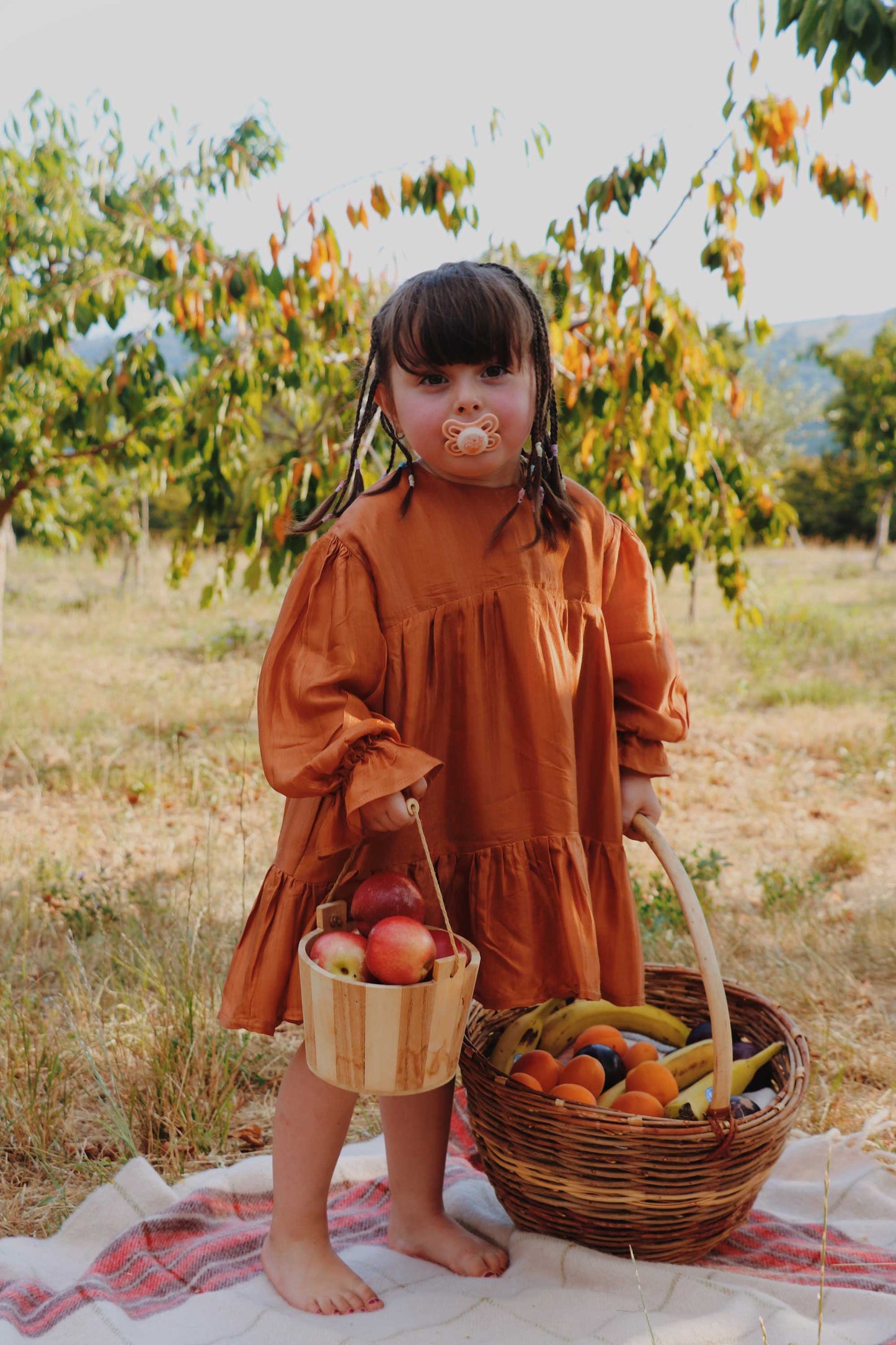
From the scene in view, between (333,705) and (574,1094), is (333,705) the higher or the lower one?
the higher one

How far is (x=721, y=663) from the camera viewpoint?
27.9ft

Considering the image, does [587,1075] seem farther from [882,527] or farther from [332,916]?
[882,527]

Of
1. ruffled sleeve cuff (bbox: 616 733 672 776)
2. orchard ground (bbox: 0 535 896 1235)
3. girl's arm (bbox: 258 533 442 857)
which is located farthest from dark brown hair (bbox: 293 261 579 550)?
orchard ground (bbox: 0 535 896 1235)

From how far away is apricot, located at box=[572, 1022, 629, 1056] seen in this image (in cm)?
223

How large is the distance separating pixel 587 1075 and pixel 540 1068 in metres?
0.09

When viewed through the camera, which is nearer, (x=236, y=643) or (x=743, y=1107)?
(x=743, y=1107)

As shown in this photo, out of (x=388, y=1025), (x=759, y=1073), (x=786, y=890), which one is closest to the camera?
(x=388, y=1025)

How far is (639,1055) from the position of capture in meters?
2.20

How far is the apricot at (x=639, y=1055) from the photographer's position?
219 centimetres

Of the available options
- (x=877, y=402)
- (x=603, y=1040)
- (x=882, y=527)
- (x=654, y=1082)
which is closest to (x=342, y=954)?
(x=654, y=1082)

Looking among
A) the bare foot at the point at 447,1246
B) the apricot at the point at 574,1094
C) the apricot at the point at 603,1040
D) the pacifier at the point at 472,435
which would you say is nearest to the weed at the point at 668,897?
the apricot at the point at 603,1040

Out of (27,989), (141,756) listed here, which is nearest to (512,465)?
(27,989)

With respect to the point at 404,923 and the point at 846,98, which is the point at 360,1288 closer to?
the point at 404,923

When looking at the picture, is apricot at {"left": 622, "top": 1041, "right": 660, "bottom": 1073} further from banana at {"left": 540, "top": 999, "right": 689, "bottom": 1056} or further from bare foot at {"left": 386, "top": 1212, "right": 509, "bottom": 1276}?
bare foot at {"left": 386, "top": 1212, "right": 509, "bottom": 1276}
